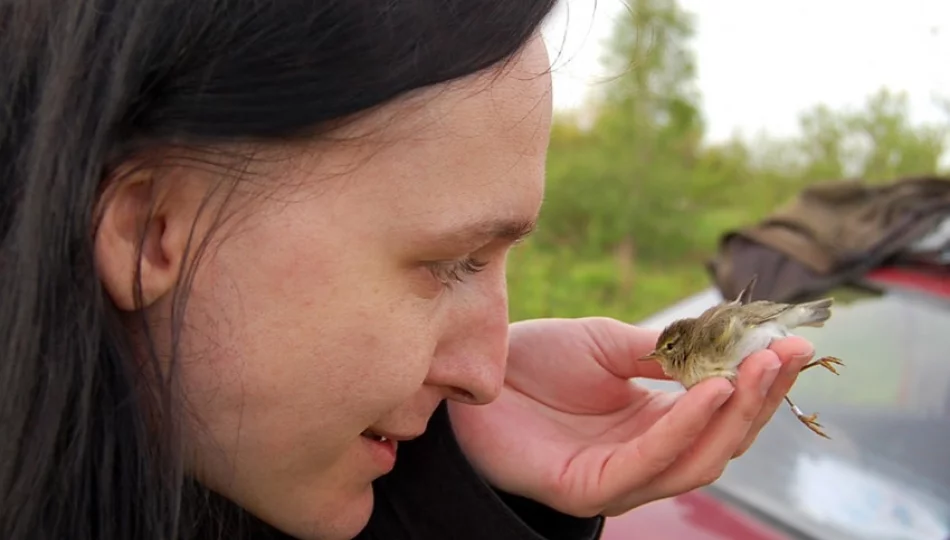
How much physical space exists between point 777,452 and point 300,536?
5.91 ft

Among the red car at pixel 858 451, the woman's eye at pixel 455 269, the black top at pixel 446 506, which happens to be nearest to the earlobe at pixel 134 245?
the woman's eye at pixel 455 269

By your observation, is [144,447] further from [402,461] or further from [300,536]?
[402,461]

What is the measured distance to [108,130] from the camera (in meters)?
0.91

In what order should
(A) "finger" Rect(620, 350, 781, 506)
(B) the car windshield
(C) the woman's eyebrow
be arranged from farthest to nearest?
(B) the car windshield
(A) "finger" Rect(620, 350, 781, 506)
(C) the woman's eyebrow

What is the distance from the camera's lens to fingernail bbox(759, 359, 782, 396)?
3.68 feet

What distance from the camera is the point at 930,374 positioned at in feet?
9.14

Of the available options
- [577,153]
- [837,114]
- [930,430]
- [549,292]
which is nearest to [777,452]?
[930,430]

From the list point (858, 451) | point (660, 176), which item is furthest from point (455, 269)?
point (660, 176)

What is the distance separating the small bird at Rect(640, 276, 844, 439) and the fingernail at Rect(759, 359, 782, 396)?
15 cm

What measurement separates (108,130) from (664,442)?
0.72 metres

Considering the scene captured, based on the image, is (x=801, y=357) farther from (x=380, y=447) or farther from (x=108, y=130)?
(x=108, y=130)

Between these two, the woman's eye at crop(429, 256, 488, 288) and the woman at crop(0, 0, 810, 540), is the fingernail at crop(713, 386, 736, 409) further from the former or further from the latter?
the woman's eye at crop(429, 256, 488, 288)

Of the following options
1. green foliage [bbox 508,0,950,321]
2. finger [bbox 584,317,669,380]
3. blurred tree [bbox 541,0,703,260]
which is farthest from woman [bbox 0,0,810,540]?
blurred tree [bbox 541,0,703,260]

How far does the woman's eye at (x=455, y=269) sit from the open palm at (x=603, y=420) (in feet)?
0.95
